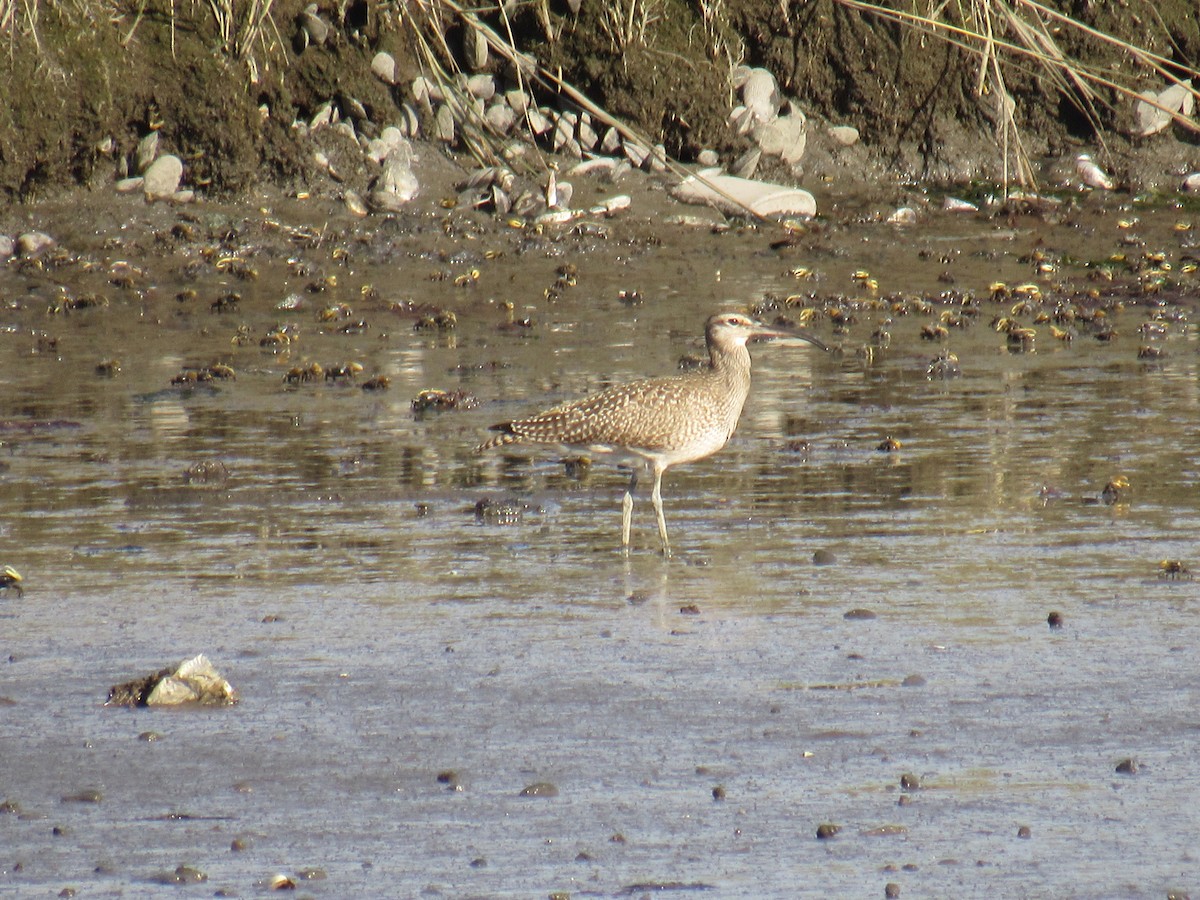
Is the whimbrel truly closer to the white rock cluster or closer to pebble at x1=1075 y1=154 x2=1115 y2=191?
pebble at x1=1075 y1=154 x2=1115 y2=191

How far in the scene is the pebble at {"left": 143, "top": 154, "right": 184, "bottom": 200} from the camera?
1633 cm

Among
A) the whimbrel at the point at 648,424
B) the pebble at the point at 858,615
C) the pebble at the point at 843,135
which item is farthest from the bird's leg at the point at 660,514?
the pebble at the point at 843,135

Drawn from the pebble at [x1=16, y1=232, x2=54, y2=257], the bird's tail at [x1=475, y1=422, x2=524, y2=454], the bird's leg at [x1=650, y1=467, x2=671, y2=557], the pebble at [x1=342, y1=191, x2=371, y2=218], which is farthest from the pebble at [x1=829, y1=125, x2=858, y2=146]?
the bird's leg at [x1=650, y1=467, x2=671, y2=557]

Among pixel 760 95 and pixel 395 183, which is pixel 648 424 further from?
pixel 760 95

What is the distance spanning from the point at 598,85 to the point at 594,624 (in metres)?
11.9

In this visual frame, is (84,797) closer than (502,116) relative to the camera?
Yes

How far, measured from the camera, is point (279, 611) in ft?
23.8

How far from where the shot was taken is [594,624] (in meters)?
7.02

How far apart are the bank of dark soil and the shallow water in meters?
2.66

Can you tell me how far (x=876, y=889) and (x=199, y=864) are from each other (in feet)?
5.27

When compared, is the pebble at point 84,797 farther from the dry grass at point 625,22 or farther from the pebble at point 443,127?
the dry grass at point 625,22

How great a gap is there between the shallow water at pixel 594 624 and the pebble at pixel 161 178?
2.31 meters

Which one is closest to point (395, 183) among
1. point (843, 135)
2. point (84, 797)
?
point (843, 135)

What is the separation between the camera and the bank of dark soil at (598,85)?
16094mm
